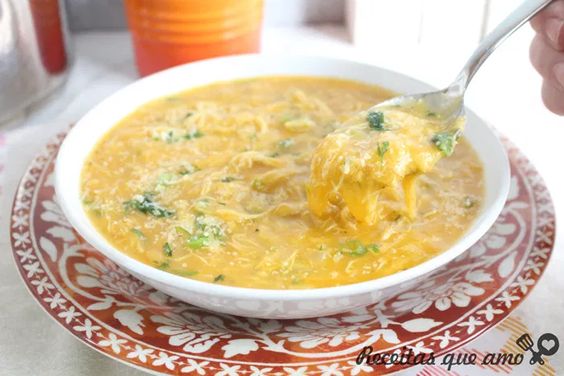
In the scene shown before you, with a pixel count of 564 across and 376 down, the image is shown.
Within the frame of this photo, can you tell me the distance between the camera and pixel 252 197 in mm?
2346

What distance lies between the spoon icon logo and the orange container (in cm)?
199

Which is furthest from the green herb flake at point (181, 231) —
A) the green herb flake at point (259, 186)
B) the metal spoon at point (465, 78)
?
the metal spoon at point (465, 78)

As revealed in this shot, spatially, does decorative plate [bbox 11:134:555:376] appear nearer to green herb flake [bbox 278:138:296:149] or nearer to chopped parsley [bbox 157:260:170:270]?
chopped parsley [bbox 157:260:170:270]

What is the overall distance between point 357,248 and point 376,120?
418 mm

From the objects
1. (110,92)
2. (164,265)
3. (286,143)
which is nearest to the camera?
(164,265)

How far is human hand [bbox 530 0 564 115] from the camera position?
248 cm

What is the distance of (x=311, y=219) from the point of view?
224cm

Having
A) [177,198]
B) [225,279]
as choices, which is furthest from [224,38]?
[225,279]

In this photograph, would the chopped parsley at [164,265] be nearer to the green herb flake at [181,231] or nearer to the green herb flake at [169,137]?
the green herb flake at [181,231]

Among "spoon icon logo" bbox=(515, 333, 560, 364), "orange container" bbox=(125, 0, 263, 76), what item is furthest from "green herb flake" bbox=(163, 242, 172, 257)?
"orange container" bbox=(125, 0, 263, 76)

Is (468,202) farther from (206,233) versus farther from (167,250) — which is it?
(167,250)

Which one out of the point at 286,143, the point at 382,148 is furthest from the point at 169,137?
the point at 382,148

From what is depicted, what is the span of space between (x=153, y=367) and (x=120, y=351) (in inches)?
4.1

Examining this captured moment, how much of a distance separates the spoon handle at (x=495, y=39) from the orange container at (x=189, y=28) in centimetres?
135
